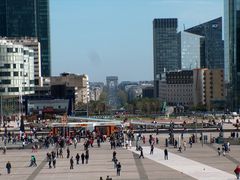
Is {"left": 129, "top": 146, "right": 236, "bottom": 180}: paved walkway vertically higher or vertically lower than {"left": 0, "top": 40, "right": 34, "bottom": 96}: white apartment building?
lower

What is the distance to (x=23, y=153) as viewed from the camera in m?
58.0

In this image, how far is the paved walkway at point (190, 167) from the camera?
3934 centimetres

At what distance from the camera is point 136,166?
Result: 4588 cm

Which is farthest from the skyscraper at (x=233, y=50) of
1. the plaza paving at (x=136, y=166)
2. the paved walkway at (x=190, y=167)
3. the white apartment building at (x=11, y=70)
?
the paved walkway at (x=190, y=167)

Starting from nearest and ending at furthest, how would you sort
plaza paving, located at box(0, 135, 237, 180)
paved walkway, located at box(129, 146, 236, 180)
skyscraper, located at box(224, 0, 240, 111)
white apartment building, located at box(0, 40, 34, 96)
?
paved walkway, located at box(129, 146, 236, 180), plaza paving, located at box(0, 135, 237, 180), white apartment building, located at box(0, 40, 34, 96), skyscraper, located at box(224, 0, 240, 111)

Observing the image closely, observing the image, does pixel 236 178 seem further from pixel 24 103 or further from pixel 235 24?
pixel 235 24

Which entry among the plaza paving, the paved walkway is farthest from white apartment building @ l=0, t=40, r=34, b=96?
the paved walkway

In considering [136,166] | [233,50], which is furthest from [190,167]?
[233,50]

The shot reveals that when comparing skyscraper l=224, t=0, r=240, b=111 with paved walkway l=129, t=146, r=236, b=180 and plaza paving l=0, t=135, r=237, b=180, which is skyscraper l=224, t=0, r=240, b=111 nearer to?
plaza paving l=0, t=135, r=237, b=180

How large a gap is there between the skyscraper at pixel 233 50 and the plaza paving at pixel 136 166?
89.9m

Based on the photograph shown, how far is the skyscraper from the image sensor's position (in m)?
146

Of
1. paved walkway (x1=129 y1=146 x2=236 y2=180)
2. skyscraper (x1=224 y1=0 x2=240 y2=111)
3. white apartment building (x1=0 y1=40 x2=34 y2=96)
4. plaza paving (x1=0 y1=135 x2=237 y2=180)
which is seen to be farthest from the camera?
skyscraper (x1=224 y1=0 x2=240 y2=111)

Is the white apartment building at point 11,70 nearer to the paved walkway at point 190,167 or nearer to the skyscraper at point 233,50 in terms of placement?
the skyscraper at point 233,50

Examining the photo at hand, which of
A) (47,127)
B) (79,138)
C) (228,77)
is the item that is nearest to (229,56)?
(228,77)
